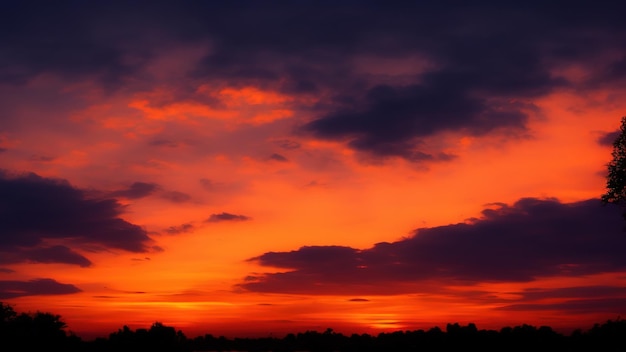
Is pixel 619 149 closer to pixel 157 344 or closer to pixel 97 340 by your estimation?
pixel 157 344

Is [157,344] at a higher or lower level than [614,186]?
lower

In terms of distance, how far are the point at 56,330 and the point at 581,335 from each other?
77723 mm

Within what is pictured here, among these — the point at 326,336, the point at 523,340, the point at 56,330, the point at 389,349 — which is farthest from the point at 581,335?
the point at 56,330

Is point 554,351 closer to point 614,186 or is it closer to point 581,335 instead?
point 581,335

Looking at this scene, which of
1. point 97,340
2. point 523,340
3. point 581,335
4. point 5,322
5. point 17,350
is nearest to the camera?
point 17,350

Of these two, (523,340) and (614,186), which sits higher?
(614,186)

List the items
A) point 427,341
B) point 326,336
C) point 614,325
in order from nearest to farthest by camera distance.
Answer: point 614,325
point 427,341
point 326,336

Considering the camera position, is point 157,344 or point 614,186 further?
point 614,186

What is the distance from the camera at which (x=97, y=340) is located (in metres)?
76.9

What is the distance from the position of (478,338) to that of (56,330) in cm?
8042

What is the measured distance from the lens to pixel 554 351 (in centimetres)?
11275

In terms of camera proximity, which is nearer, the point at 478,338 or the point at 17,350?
the point at 17,350

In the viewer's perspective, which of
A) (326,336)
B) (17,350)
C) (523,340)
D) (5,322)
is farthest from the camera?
(326,336)

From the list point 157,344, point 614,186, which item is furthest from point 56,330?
point 614,186
